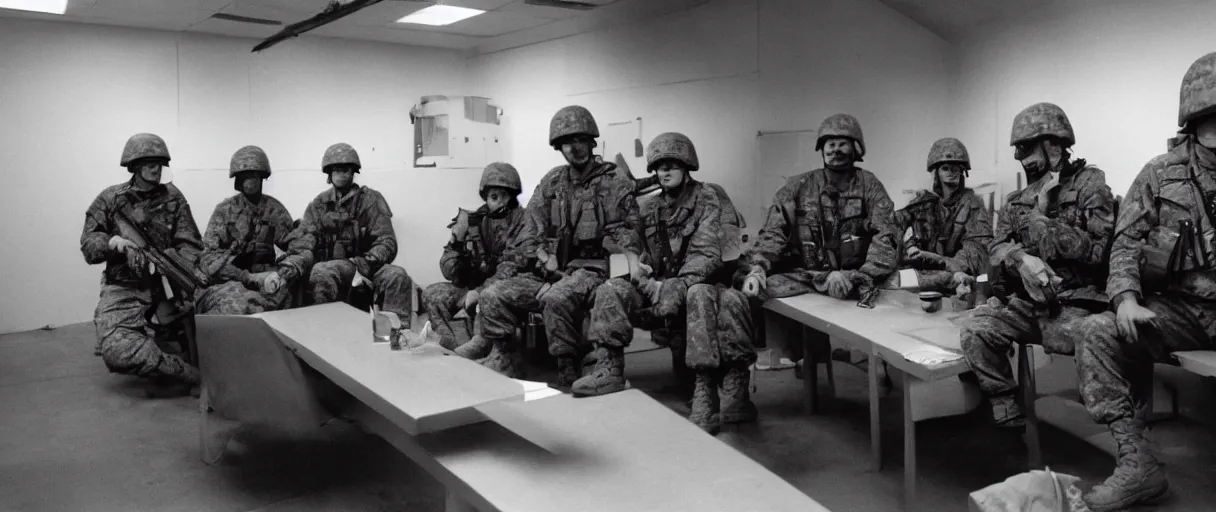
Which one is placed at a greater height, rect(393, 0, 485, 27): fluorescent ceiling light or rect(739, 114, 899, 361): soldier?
rect(393, 0, 485, 27): fluorescent ceiling light

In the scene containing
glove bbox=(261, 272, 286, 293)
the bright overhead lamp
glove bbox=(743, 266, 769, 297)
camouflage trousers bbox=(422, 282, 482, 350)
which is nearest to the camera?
glove bbox=(743, 266, 769, 297)

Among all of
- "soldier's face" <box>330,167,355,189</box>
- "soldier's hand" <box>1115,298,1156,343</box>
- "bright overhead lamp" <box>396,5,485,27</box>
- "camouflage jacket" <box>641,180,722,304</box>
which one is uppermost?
"bright overhead lamp" <box>396,5,485,27</box>

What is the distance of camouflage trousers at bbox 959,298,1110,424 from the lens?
11.3 feet

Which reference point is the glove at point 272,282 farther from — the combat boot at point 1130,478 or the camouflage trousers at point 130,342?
the combat boot at point 1130,478

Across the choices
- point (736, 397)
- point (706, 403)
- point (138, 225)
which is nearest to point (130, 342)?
point (138, 225)

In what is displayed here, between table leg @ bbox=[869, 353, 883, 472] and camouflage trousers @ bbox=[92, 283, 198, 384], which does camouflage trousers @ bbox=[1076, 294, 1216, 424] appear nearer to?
table leg @ bbox=[869, 353, 883, 472]

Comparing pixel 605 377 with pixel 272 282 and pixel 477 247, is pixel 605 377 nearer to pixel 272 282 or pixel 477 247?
pixel 477 247

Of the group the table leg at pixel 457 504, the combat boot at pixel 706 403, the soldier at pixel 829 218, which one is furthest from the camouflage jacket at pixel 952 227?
the table leg at pixel 457 504

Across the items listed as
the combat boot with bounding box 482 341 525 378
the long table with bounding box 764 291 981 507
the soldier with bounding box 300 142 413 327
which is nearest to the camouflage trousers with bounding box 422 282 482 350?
the soldier with bounding box 300 142 413 327

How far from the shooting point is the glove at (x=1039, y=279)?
374 cm

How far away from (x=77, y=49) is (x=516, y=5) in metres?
3.74

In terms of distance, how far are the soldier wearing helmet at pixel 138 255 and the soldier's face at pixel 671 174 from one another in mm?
3009

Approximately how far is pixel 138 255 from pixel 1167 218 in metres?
5.33

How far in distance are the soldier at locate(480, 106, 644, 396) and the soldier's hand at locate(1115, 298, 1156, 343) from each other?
243 centimetres
